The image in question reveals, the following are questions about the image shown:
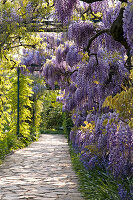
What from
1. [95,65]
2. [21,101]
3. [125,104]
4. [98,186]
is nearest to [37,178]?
[98,186]

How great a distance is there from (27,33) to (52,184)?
390cm

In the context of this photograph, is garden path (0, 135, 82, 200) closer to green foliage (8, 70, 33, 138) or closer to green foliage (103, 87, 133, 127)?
green foliage (103, 87, 133, 127)

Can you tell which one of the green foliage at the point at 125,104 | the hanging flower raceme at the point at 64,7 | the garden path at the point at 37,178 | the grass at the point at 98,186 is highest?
the hanging flower raceme at the point at 64,7

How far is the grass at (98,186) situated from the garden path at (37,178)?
13 centimetres

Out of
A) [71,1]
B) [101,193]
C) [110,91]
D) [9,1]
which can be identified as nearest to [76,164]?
[110,91]

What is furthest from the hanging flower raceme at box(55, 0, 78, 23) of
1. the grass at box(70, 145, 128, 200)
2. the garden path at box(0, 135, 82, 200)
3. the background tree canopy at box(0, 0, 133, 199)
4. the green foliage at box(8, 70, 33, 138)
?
the green foliage at box(8, 70, 33, 138)

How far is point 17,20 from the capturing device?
7176 mm

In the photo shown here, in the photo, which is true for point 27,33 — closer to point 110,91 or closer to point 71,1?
point 71,1

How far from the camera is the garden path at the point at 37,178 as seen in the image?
454 cm

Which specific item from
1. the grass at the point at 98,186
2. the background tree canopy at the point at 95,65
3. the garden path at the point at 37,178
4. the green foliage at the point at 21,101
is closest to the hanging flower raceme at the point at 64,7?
the background tree canopy at the point at 95,65

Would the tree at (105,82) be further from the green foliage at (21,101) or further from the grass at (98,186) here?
the green foliage at (21,101)

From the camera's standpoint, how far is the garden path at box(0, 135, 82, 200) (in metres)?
4.54

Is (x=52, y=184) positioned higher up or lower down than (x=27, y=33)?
lower down

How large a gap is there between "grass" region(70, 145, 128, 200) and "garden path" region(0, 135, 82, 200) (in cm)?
13
